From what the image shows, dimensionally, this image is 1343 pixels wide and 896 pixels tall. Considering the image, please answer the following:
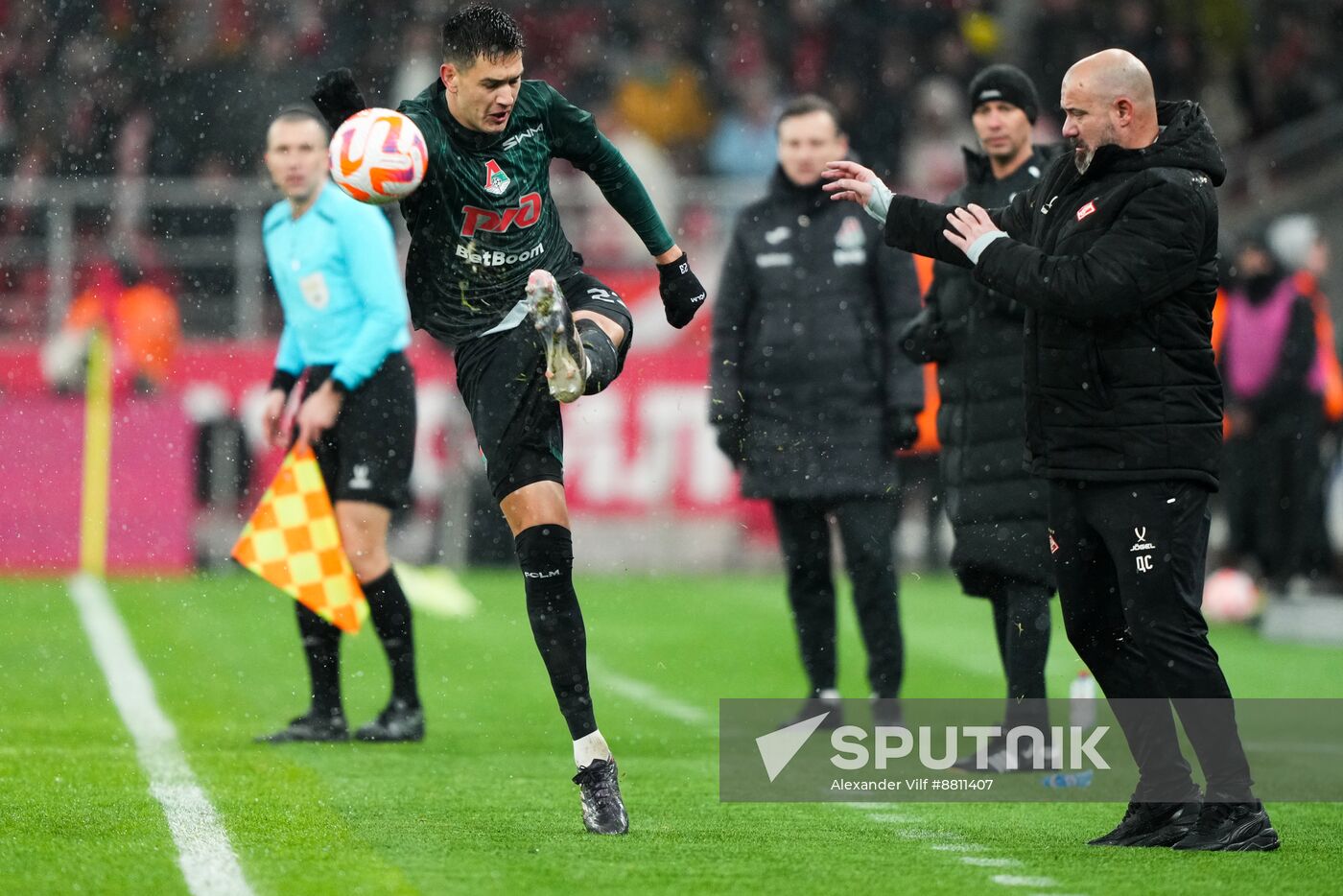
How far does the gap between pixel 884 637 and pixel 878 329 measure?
3.95ft

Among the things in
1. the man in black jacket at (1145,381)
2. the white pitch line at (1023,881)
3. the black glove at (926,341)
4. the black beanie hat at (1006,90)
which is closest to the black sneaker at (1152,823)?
the man in black jacket at (1145,381)

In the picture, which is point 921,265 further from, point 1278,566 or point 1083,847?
point 1083,847

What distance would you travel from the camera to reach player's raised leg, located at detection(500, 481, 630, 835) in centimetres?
566

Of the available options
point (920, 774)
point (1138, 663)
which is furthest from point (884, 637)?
point (1138, 663)

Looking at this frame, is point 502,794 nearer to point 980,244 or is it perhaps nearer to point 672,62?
point 980,244

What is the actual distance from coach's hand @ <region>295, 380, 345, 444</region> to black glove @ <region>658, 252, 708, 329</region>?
5.96 ft

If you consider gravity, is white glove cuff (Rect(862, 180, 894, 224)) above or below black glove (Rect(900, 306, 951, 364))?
above

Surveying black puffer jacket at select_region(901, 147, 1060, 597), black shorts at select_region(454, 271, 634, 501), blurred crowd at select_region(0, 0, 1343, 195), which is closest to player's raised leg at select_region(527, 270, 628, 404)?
black shorts at select_region(454, 271, 634, 501)

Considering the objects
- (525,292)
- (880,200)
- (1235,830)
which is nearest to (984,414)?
(880,200)

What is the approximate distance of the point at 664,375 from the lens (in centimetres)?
1571

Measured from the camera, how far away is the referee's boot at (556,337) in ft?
17.7

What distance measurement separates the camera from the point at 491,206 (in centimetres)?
591

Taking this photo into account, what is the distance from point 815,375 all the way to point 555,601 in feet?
8.35

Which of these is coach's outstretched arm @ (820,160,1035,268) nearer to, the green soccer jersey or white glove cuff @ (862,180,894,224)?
white glove cuff @ (862,180,894,224)
